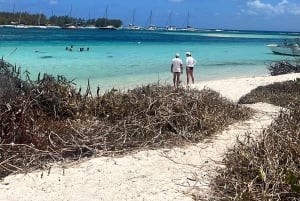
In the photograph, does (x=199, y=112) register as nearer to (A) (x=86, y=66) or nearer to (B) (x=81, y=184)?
(B) (x=81, y=184)

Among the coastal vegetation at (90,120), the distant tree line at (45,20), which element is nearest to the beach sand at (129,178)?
the coastal vegetation at (90,120)

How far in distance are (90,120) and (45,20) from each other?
13941 cm

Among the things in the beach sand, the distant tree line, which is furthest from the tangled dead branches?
the distant tree line

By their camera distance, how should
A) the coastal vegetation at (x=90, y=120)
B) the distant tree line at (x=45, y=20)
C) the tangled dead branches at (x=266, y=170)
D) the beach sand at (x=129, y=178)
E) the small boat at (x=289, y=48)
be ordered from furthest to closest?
the distant tree line at (x=45, y=20) < the small boat at (x=289, y=48) < the coastal vegetation at (x=90, y=120) < the beach sand at (x=129, y=178) < the tangled dead branches at (x=266, y=170)

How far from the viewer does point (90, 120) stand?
8438 mm

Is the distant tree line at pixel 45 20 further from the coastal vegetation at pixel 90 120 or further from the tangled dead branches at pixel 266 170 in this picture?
the tangled dead branches at pixel 266 170

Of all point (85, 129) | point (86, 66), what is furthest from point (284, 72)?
point (85, 129)

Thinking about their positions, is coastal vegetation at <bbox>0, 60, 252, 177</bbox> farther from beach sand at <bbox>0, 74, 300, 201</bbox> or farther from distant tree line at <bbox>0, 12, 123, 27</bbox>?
distant tree line at <bbox>0, 12, 123, 27</bbox>

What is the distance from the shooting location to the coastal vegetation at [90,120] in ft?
22.9

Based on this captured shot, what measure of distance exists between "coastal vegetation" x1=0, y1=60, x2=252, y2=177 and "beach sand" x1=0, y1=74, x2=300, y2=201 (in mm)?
318

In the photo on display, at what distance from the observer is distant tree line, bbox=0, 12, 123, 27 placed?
128m

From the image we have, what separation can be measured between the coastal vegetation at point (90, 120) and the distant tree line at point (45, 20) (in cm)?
12240

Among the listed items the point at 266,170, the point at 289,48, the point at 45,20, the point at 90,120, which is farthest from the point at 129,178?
the point at 45,20

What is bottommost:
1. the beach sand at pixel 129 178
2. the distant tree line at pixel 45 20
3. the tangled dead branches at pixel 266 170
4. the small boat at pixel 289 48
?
the beach sand at pixel 129 178
